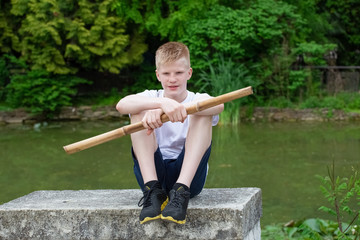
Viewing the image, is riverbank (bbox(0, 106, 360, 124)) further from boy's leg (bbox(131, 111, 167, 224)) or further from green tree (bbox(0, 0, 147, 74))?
boy's leg (bbox(131, 111, 167, 224))

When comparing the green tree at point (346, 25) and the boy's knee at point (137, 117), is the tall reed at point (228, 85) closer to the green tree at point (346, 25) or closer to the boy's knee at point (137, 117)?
the green tree at point (346, 25)

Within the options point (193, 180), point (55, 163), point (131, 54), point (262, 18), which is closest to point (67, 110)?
point (131, 54)

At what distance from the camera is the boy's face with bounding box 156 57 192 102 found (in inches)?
112

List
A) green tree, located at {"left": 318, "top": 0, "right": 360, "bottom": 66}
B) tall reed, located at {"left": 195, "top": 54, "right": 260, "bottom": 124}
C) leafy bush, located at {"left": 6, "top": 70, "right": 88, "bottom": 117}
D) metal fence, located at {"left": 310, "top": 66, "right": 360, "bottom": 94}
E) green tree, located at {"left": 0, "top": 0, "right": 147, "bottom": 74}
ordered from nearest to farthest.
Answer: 1. tall reed, located at {"left": 195, "top": 54, "right": 260, "bottom": 124}
2. leafy bush, located at {"left": 6, "top": 70, "right": 88, "bottom": 117}
3. green tree, located at {"left": 0, "top": 0, "right": 147, "bottom": 74}
4. metal fence, located at {"left": 310, "top": 66, "right": 360, "bottom": 94}
5. green tree, located at {"left": 318, "top": 0, "right": 360, "bottom": 66}

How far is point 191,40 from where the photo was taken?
13.0 meters

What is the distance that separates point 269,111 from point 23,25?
6.55 metres

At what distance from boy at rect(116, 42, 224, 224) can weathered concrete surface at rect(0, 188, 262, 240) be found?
0.12 metres

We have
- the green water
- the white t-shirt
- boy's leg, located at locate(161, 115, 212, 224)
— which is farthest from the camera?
the green water

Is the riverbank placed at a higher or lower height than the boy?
lower

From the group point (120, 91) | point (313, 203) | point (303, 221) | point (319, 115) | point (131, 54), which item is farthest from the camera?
point (120, 91)

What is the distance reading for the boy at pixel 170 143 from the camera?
8.64 feet

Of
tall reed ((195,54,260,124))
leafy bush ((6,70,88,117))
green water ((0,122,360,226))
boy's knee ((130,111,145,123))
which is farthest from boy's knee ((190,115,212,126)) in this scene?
leafy bush ((6,70,88,117))

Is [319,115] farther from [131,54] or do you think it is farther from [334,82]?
[131,54]

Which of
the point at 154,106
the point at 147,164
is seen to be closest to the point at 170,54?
the point at 154,106
